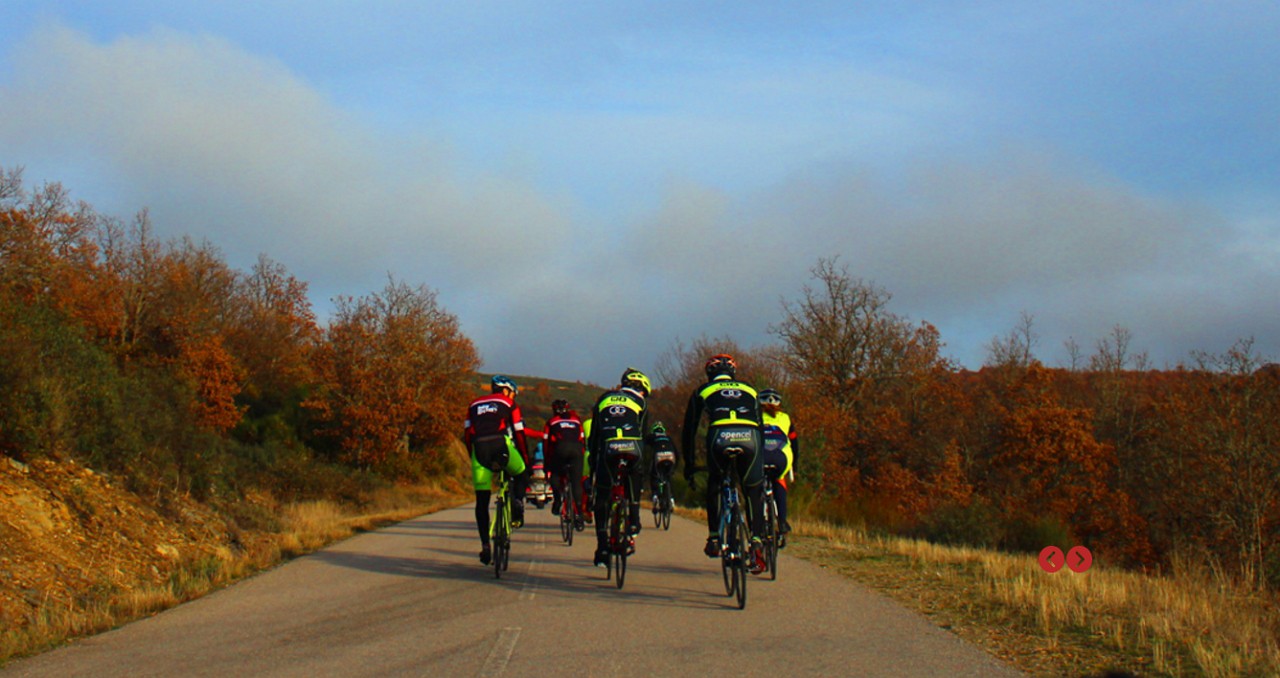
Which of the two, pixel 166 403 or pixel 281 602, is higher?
pixel 166 403

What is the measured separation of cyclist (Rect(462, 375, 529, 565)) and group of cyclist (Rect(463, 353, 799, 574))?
1 cm

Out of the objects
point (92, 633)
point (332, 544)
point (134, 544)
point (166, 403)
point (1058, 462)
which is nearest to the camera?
point (92, 633)

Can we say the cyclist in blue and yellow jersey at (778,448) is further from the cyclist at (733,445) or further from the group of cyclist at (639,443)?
the cyclist at (733,445)

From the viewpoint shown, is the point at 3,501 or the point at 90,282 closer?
the point at 3,501

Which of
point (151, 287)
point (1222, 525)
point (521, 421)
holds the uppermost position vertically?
point (151, 287)

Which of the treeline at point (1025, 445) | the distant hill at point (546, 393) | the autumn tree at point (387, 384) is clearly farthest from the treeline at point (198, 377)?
the distant hill at point (546, 393)

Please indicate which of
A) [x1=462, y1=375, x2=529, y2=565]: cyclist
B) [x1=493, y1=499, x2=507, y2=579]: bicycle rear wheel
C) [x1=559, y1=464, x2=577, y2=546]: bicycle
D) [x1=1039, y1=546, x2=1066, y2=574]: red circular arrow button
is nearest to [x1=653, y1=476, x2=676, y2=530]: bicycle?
[x1=559, y1=464, x2=577, y2=546]: bicycle

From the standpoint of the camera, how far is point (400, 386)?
50812 millimetres

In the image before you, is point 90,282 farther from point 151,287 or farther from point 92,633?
point 92,633

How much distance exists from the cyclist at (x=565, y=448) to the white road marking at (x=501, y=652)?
6796mm

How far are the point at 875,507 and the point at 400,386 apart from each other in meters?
31.5

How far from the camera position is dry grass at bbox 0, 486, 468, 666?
25.3 ft

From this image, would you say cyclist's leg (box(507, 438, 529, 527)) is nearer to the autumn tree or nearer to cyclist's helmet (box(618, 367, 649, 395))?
cyclist's helmet (box(618, 367, 649, 395))

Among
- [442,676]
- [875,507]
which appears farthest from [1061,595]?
[875,507]
